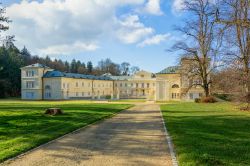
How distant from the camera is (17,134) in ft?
39.8

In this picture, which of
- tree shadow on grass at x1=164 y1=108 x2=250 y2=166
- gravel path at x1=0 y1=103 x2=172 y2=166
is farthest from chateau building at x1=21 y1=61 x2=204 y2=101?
gravel path at x1=0 y1=103 x2=172 y2=166

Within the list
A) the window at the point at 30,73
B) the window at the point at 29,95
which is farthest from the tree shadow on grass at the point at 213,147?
the window at the point at 30,73

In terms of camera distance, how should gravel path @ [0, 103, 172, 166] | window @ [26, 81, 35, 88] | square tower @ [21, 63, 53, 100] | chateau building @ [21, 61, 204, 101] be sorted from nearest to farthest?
gravel path @ [0, 103, 172, 166], chateau building @ [21, 61, 204, 101], square tower @ [21, 63, 53, 100], window @ [26, 81, 35, 88]

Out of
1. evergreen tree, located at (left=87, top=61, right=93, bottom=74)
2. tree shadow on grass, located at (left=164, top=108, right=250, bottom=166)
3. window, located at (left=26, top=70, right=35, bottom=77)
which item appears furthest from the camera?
evergreen tree, located at (left=87, top=61, right=93, bottom=74)

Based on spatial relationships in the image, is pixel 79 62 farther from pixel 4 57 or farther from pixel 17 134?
pixel 17 134

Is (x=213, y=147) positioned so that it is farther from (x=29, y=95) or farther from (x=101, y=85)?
(x=101, y=85)

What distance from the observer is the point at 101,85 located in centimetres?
9475

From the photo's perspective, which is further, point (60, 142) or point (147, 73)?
point (147, 73)

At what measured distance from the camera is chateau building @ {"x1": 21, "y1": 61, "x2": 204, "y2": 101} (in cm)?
6146

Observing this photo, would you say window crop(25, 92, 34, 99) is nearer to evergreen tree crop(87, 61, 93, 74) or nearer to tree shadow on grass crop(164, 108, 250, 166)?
evergreen tree crop(87, 61, 93, 74)

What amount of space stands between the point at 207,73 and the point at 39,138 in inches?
1481

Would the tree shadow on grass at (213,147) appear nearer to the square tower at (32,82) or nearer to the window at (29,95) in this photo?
the square tower at (32,82)

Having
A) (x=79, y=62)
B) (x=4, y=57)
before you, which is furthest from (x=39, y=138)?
(x=79, y=62)

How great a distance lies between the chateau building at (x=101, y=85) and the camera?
202 feet
